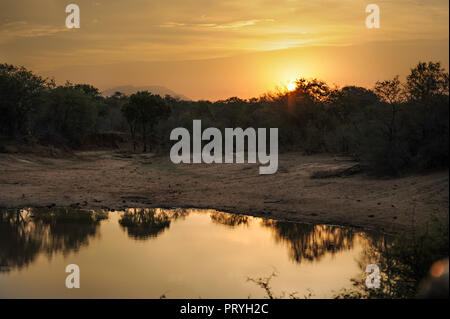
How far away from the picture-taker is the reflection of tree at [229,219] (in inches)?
488

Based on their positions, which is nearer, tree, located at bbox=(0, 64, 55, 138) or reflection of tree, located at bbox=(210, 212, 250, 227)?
reflection of tree, located at bbox=(210, 212, 250, 227)

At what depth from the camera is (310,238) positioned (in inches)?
419

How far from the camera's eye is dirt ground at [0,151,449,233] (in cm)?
1166

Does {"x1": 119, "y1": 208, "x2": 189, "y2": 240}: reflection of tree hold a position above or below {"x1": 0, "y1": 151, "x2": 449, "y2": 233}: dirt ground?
below

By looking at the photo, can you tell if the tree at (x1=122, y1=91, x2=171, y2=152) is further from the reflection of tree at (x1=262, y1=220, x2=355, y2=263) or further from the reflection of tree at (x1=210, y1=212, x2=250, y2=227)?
the reflection of tree at (x1=262, y1=220, x2=355, y2=263)

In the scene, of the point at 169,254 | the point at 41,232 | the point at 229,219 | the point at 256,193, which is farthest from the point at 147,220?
the point at 256,193

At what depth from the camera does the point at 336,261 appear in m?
9.01

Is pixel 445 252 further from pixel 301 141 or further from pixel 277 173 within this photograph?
pixel 301 141

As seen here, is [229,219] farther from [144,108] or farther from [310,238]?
[144,108]

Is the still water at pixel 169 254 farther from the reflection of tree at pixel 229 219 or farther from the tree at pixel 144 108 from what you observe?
the tree at pixel 144 108

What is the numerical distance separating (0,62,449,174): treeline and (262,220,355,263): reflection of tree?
149 inches

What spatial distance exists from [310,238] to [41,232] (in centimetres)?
631

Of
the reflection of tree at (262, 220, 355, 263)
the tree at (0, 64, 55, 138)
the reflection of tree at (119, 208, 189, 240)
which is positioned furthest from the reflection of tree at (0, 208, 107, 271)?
the tree at (0, 64, 55, 138)
